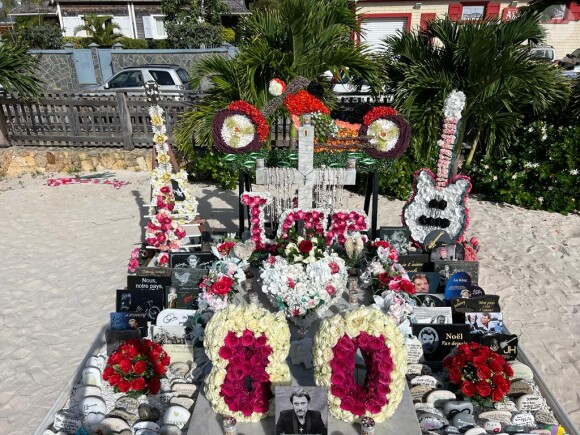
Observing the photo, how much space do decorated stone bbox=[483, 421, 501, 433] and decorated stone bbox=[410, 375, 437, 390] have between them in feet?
1.66

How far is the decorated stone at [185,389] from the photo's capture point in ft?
13.1

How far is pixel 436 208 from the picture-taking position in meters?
6.15

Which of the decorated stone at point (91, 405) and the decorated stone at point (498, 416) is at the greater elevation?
the decorated stone at point (91, 405)

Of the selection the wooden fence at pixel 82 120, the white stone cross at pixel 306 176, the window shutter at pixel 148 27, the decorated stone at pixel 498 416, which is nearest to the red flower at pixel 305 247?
the white stone cross at pixel 306 176

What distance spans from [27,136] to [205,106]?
523cm

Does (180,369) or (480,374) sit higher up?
(480,374)

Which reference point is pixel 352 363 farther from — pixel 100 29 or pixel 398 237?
pixel 100 29

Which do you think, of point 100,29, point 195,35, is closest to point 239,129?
point 195,35

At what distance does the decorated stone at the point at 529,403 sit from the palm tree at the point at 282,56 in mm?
5603

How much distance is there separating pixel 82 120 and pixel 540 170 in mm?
9650

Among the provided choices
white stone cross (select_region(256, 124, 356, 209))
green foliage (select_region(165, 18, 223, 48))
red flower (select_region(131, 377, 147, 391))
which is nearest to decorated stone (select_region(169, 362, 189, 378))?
red flower (select_region(131, 377, 147, 391))

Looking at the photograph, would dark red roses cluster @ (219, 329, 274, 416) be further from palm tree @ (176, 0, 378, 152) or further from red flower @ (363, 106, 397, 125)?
palm tree @ (176, 0, 378, 152)

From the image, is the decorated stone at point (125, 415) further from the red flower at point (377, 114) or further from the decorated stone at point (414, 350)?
the red flower at point (377, 114)

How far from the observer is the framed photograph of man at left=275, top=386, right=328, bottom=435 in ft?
9.72
